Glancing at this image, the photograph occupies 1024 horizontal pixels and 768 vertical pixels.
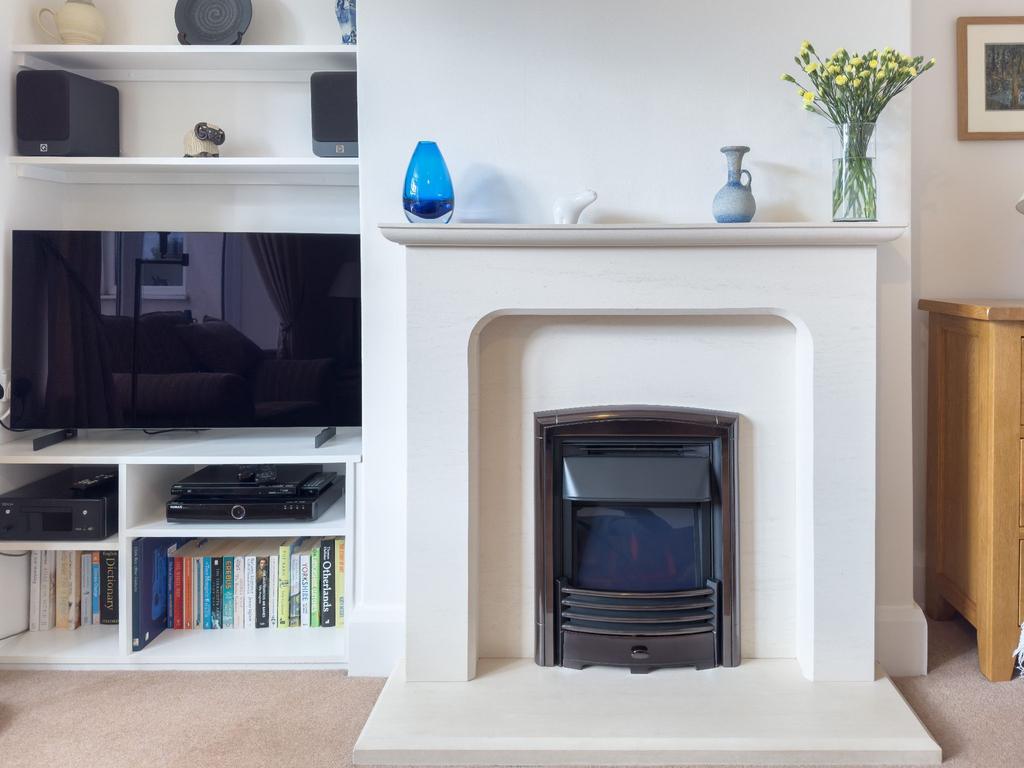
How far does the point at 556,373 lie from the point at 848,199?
839 millimetres

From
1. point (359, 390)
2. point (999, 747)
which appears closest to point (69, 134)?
point (359, 390)

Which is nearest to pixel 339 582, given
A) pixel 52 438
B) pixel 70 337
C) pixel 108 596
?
pixel 108 596

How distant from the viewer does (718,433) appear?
224 cm

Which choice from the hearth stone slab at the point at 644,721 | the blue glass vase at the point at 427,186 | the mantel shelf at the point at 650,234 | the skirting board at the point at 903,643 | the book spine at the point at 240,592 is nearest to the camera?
the hearth stone slab at the point at 644,721

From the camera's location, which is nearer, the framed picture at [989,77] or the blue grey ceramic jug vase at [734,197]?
the blue grey ceramic jug vase at [734,197]

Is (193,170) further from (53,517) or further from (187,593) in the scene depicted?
(187,593)

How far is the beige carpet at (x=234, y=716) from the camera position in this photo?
6.31 ft

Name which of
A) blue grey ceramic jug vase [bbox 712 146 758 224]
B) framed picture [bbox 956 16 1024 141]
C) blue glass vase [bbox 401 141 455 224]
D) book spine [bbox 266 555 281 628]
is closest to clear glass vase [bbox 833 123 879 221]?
blue grey ceramic jug vase [bbox 712 146 758 224]

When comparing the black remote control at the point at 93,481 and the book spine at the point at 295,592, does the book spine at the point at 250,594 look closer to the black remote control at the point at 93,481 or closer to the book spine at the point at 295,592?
the book spine at the point at 295,592

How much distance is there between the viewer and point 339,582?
2.54 meters

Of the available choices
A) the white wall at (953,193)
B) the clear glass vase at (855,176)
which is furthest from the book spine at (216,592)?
the white wall at (953,193)

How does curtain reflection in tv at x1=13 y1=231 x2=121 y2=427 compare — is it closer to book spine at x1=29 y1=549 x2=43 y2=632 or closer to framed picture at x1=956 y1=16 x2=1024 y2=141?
book spine at x1=29 y1=549 x2=43 y2=632

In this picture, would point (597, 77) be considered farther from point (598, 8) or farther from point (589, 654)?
point (589, 654)

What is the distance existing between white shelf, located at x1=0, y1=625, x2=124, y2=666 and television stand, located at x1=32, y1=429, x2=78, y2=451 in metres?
0.55
